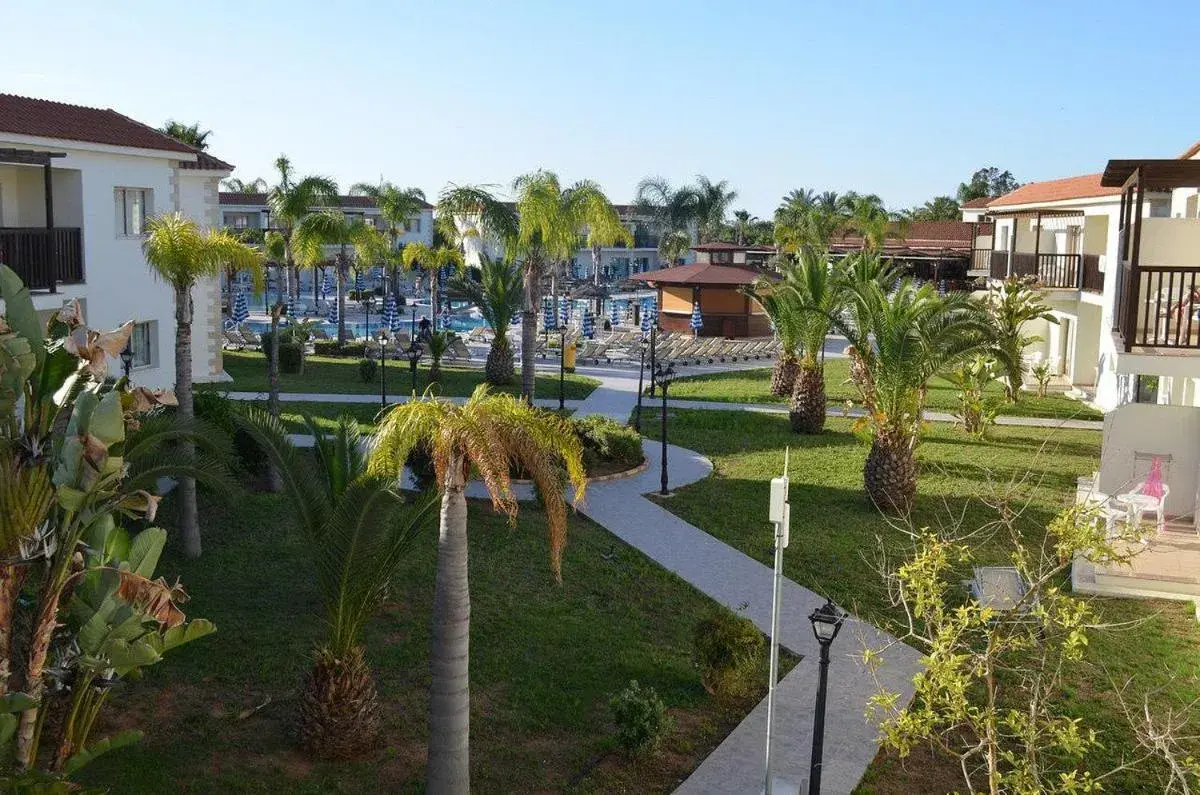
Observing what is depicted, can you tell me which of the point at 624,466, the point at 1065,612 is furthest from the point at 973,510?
the point at 1065,612

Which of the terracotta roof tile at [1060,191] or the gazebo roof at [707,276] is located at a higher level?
the terracotta roof tile at [1060,191]

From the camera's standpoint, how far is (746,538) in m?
16.7

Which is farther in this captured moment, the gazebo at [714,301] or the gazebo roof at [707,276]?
the gazebo at [714,301]

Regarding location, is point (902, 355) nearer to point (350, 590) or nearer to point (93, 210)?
point (350, 590)

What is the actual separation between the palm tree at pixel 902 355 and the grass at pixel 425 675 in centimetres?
489

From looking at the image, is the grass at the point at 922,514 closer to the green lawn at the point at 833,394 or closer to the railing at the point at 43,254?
the green lawn at the point at 833,394

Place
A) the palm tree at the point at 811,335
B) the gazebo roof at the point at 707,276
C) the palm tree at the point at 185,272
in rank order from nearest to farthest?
the palm tree at the point at 185,272 < the palm tree at the point at 811,335 < the gazebo roof at the point at 707,276

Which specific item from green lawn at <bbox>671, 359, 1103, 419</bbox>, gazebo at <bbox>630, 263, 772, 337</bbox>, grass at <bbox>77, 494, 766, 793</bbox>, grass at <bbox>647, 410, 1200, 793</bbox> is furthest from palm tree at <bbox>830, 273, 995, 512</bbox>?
gazebo at <bbox>630, 263, 772, 337</bbox>

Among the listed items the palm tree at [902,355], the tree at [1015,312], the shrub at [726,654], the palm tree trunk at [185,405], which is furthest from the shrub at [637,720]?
the tree at [1015,312]

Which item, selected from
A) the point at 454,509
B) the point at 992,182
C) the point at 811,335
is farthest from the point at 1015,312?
the point at 992,182

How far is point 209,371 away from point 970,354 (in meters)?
20.3

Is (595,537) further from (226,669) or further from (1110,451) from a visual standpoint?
(1110,451)

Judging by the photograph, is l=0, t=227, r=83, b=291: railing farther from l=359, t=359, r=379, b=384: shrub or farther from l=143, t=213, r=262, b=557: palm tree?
l=359, t=359, r=379, b=384: shrub

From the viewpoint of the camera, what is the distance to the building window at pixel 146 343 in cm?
2416
